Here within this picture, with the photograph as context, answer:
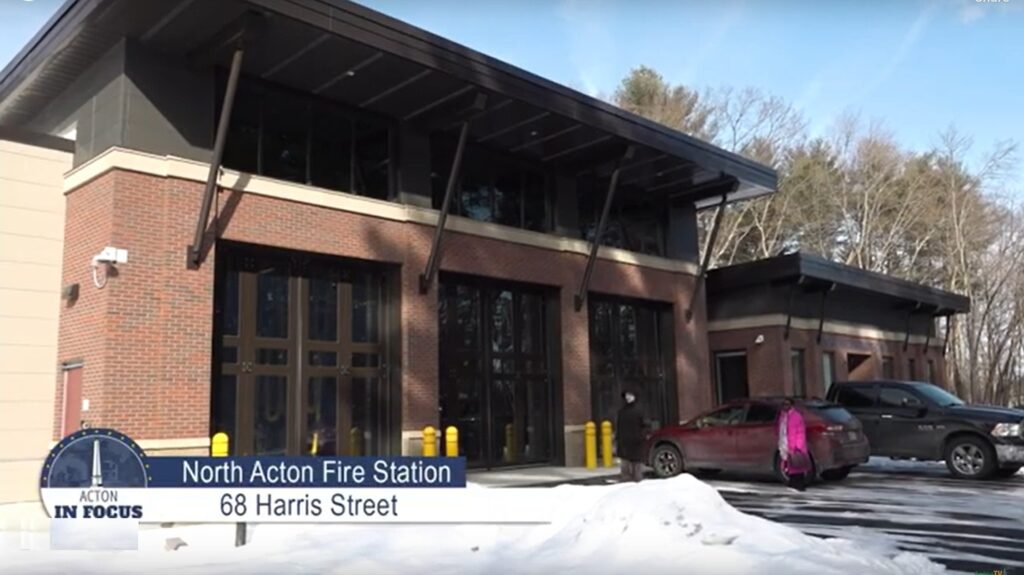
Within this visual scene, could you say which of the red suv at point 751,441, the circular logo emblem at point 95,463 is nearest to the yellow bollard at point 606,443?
the red suv at point 751,441

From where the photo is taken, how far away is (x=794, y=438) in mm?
13469

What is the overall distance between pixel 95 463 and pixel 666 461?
35.7ft

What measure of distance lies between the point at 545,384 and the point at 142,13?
11.1 m

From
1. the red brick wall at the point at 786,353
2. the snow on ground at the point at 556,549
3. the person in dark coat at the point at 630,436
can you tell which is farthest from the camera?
the red brick wall at the point at 786,353

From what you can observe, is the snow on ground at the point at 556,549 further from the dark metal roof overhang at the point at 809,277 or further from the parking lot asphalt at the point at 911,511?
the dark metal roof overhang at the point at 809,277

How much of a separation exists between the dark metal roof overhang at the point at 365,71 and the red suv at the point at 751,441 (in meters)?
6.38

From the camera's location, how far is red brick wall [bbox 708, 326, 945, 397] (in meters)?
23.9

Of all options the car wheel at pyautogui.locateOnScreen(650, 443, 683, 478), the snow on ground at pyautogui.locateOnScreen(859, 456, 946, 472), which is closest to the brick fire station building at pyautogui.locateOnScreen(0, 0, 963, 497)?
the car wheel at pyautogui.locateOnScreen(650, 443, 683, 478)

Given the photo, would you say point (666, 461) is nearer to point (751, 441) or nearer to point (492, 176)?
point (751, 441)

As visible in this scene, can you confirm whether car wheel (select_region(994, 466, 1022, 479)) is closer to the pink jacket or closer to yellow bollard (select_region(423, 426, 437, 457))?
the pink jacket

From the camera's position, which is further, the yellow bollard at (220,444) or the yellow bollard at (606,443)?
the yellow bollard at (606,443)

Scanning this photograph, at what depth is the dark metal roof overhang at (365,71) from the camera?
12266 millimetres

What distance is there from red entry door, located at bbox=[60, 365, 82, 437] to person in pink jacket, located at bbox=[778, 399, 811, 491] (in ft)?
36.1

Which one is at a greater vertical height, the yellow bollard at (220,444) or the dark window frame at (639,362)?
the dark window frame at (639,362)
